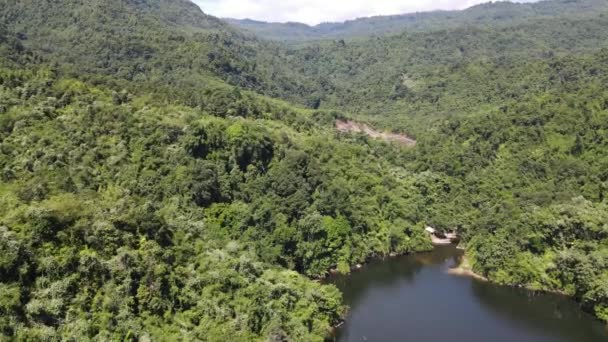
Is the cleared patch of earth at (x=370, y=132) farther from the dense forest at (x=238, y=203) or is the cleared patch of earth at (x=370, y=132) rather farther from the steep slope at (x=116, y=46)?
the steep slope at (x=116, y=46)

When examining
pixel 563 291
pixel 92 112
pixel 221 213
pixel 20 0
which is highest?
pixel 20 0

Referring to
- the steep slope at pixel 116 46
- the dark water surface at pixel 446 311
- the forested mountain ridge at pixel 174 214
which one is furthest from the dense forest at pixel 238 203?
the steep slope at pixel 116 46

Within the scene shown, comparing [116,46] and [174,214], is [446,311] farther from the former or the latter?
[116,46]

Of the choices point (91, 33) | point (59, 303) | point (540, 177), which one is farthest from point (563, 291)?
point (91, 33)

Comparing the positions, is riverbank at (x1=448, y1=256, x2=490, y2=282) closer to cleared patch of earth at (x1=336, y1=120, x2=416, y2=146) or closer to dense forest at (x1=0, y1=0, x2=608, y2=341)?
dense forest at (x1=0, y1=0, x2=608, y2=341)

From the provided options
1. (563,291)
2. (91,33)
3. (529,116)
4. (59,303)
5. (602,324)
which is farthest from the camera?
(91,33)

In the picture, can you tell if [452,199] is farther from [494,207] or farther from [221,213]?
[221,213]

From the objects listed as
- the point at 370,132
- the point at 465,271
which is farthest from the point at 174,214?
the point at 370,132
